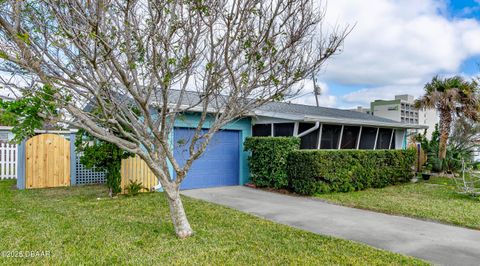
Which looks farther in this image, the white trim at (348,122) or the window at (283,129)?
the window at (283,129)

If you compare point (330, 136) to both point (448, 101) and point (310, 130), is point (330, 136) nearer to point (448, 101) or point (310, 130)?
point (310, 130)

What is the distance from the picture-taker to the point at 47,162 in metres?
10.7

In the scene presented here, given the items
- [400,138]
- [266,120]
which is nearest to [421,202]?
[266,120]

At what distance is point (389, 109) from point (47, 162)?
33207 mm

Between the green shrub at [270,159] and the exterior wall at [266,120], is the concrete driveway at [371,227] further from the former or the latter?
the exterior wall at [266,120]

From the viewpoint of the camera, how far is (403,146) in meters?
16.0

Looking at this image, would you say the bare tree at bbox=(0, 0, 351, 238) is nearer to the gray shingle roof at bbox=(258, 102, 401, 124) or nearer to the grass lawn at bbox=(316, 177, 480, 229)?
the grass lawn at bbox=(316, 177, 480, 229)

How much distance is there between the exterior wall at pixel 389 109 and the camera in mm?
34406

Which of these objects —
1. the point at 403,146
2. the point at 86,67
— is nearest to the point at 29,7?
the point at 86,67

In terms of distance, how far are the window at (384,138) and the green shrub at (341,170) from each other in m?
1.57

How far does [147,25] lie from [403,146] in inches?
584

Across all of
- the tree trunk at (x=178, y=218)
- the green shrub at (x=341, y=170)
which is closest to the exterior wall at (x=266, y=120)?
the green shrub at (x=341, y=170)

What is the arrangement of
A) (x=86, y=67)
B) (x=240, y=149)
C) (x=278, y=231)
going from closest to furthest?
(x=86, y=67)
(x=278, y=231)
(x=240, y=149)

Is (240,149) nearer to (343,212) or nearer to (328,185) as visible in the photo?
(328,185)
